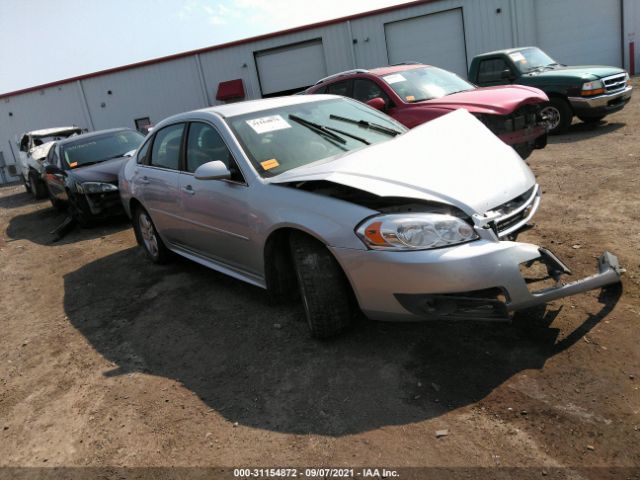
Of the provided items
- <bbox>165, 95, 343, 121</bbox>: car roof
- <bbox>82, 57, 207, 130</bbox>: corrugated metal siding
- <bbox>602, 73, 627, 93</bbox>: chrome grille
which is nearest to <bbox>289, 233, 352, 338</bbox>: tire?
<bbox>165, 95, 343, 121</bbox>: car roof

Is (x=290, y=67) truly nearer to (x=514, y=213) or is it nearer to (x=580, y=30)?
(x=580, y=30)

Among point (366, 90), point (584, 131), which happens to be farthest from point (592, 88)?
point (366, 90)

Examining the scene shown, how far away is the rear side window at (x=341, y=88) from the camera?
8.28 m

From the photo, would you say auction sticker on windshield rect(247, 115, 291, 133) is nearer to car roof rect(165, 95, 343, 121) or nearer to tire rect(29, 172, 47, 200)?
car roof rect(165, 95, 343, 121)

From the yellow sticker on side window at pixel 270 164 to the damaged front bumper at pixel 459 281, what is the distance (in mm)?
1092

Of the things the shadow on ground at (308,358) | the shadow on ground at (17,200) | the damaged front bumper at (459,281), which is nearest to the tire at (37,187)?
the shadow on ground at (17,200)

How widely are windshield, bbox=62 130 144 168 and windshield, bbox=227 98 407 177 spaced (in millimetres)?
5870

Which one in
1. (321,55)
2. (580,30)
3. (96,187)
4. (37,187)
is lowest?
(37,187)

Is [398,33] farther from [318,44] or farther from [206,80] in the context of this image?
[206,80]

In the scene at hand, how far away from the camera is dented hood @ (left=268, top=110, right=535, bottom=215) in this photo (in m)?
3.07

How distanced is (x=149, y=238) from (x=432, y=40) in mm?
16875

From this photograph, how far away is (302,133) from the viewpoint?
4.14 metres

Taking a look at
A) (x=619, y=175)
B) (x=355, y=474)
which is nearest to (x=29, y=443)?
(x=355, y=474)

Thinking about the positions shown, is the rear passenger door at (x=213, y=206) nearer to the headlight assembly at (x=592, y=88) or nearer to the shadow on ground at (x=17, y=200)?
the headlight assembly at (x=592, y=88)
